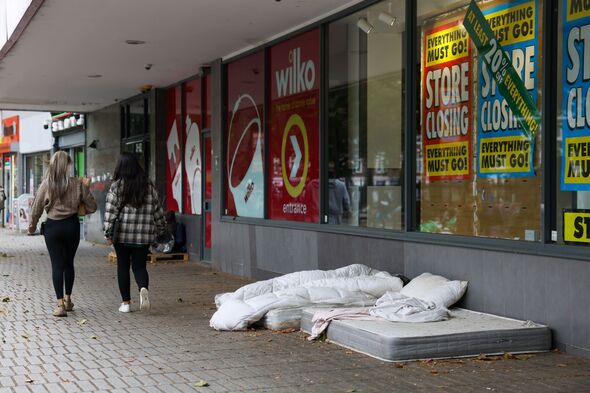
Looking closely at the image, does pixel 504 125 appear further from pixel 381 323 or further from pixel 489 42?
pixel 381 323

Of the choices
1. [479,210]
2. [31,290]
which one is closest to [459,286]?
[479,210]

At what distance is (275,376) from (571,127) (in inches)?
127

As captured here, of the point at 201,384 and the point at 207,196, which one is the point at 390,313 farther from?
the point at 207,196

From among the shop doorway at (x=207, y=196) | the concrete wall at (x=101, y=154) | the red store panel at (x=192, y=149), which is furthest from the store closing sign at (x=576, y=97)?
the concrete wall at (x=101, y=154)

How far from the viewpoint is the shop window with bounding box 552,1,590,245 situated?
6703 millimetres

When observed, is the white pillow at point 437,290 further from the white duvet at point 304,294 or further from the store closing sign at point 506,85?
the store closing sign at point 506,85

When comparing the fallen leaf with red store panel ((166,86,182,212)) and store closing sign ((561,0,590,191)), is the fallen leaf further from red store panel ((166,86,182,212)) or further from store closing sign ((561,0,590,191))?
red store panel ((166,86,182,212))

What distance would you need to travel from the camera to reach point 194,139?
16.0 metres

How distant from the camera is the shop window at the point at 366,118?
9367mm

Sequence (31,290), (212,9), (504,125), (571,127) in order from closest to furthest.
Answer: (571,127) < (504,125) < (212,9) < (31,290)

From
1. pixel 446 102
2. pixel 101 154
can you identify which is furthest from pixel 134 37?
pixel 101 154

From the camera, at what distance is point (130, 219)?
898 centimetres

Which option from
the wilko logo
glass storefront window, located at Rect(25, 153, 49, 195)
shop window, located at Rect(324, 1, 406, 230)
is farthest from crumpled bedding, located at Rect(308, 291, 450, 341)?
glass storefront window, located at Rect(25, 153, 49, 195)

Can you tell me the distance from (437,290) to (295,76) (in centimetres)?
494
